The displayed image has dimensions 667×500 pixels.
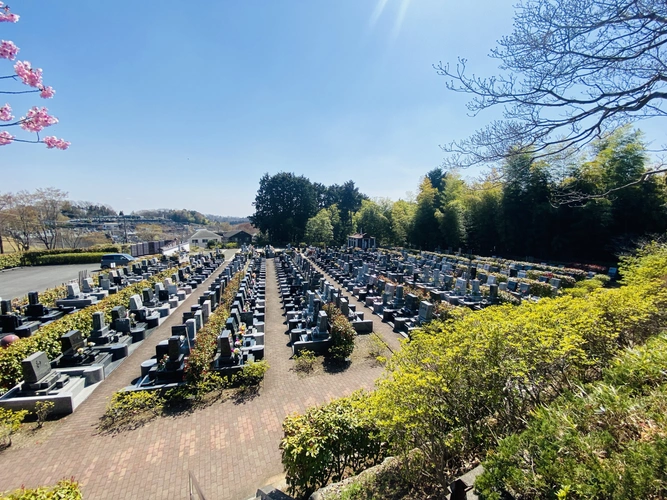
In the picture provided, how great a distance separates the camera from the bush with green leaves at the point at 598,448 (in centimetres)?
196

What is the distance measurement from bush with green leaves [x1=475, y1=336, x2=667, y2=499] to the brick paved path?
155 inches

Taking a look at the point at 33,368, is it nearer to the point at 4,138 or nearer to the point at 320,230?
the point at 4,138

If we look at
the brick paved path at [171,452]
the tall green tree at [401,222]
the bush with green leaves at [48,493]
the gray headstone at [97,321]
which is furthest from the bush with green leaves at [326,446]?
the tall green tree at [401,222]

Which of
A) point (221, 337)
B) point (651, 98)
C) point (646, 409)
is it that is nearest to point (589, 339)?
point (646, 409)

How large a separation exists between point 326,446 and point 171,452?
Result: 3.40 metres

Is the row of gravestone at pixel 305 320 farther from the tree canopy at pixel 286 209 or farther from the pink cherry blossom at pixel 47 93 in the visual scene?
the tree canopy at pixel 286 209

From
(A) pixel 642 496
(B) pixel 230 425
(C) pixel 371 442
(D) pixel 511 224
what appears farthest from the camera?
(D) pixel 511 224

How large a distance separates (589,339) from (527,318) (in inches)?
43.6

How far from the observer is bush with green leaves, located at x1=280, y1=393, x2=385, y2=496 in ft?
12.6

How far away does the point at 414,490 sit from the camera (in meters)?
3.70

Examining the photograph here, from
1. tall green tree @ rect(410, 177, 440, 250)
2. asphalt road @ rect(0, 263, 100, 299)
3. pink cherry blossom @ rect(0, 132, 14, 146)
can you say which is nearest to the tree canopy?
tall green tree @ rect(410, 177, 440, 250)

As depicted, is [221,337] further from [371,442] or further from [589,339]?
[589,339]

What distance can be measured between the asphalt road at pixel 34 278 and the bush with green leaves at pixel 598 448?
86.0ft

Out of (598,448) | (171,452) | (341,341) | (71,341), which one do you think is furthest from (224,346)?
(598,448)
